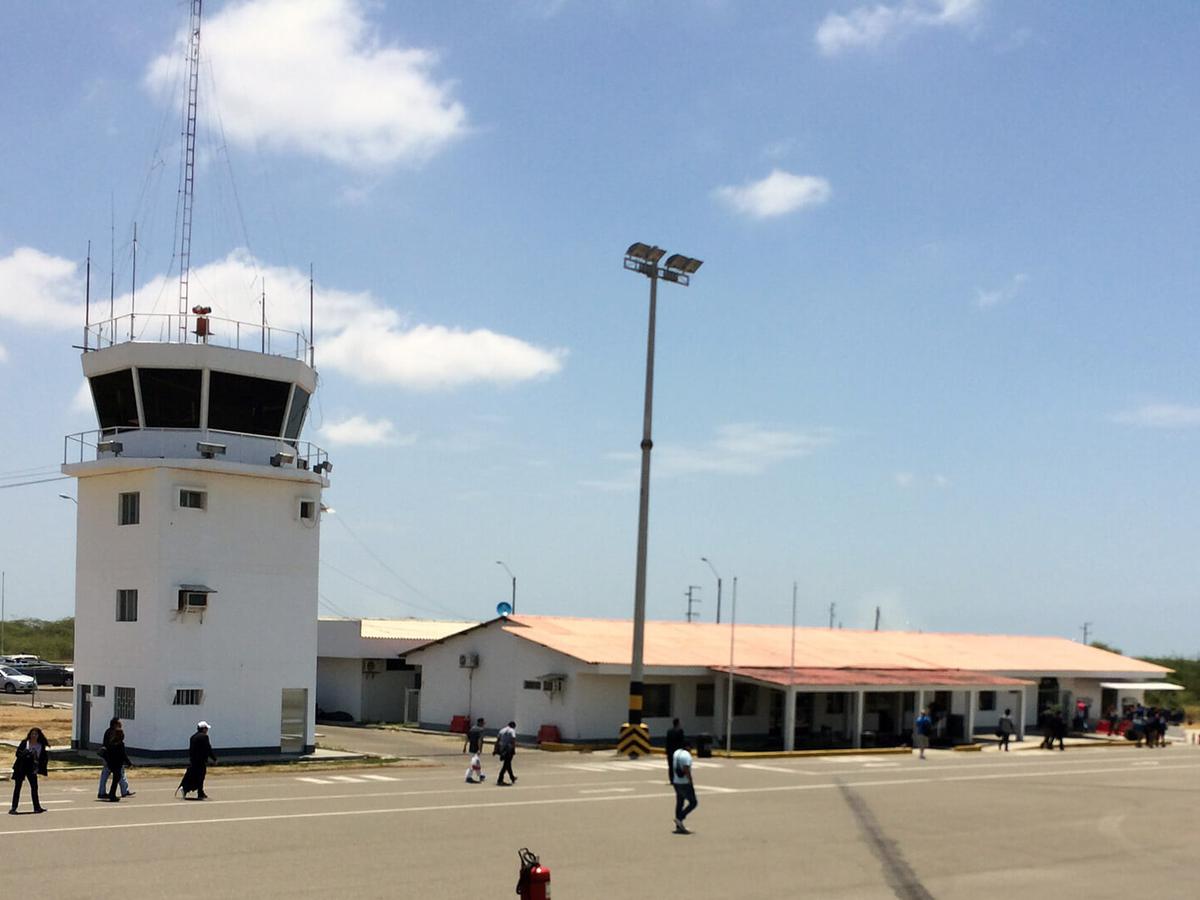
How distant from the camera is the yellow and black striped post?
4006 cm

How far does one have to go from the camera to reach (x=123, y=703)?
118 ft

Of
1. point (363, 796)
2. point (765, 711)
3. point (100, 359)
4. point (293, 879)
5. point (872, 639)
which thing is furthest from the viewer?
point (872, 639)

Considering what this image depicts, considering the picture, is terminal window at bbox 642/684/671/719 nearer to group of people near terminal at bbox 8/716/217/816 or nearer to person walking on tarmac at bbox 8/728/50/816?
group of people near terminal at bbox 8/716/217/816

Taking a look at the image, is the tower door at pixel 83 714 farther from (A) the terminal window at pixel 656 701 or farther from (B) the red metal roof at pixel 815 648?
(A) the terminal window at pixel 656 701

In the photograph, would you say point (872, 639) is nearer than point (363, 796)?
No

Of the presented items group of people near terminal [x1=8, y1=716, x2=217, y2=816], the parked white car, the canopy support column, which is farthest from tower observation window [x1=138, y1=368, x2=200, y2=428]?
the parked white car

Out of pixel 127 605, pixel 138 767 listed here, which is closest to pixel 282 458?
pixel 127 605

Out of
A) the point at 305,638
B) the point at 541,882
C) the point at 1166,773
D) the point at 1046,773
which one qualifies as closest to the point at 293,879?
the point at 541,882

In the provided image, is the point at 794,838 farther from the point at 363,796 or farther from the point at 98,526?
the point at 98,526

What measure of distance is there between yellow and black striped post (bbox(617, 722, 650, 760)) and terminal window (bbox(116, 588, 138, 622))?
573 inches

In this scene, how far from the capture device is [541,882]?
11.7 metres

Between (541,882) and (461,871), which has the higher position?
(541,882)

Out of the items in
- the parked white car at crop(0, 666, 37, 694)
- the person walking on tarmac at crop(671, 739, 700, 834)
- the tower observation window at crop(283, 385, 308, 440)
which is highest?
the tower observation window at crop(283, 385, 308, 440)

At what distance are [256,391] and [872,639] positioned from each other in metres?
35.2
